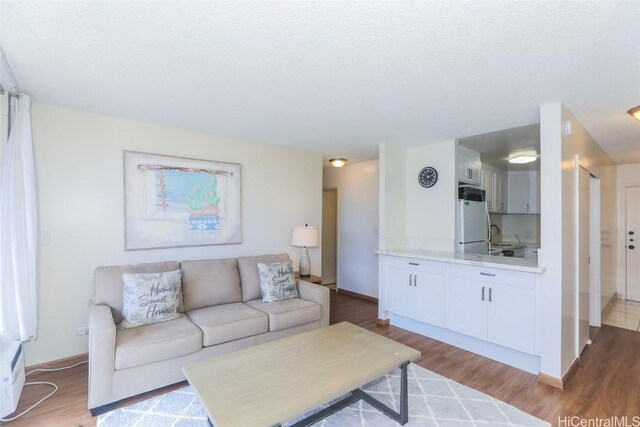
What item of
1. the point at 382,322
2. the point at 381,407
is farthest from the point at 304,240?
the point at 381,407

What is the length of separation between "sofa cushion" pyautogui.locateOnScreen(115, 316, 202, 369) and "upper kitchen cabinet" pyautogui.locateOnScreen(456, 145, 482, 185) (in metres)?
3.52

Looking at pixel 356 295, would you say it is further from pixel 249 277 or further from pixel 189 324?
pixel 189 324

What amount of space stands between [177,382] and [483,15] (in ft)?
10.5

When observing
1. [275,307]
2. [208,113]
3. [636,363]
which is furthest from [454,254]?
[208,113]

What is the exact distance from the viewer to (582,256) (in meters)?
3.09

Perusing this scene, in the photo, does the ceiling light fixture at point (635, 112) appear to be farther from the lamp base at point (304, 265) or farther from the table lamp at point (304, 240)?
the lamp base at point (304, 265)

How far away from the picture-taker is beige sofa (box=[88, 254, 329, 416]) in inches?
85.4

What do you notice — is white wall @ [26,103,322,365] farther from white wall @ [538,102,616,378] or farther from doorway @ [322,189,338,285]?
white wall @ [538,102,616,378]

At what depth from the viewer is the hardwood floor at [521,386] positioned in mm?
2170

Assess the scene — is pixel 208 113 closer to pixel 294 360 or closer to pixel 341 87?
pixel 341 87

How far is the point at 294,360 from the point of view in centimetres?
205

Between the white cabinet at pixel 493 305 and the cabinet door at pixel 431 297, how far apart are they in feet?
0.27

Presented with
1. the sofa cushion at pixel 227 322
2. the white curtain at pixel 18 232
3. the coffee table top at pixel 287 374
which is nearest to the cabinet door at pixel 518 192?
the coffee table top at pixel 287 374

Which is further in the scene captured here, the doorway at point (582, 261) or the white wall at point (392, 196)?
the white wall at point (392, 196)
